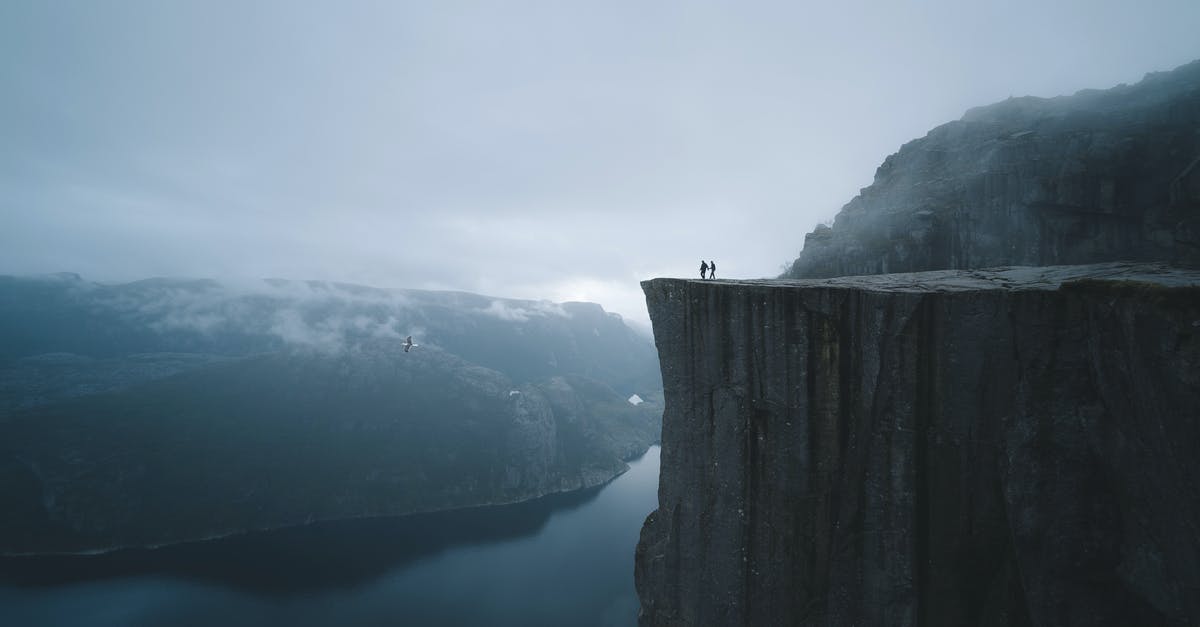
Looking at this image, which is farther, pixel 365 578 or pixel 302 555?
pixel 302 555

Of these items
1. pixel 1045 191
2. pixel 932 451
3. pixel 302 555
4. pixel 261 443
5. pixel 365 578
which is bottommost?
pixel 302 555

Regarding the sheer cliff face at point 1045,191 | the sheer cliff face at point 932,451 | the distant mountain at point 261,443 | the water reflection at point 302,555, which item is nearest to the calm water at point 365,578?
the water reflection at point 302,555

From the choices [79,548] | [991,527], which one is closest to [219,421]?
[79,548]

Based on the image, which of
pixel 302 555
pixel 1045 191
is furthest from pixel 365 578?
pixel 1045 191

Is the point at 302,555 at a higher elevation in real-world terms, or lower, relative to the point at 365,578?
lower

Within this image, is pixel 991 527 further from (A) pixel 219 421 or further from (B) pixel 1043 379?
(A) pixel 219 421

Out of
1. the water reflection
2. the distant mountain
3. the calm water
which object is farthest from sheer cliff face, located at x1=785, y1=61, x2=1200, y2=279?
the distant mountain

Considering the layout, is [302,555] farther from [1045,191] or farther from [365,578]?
[1045,191]
